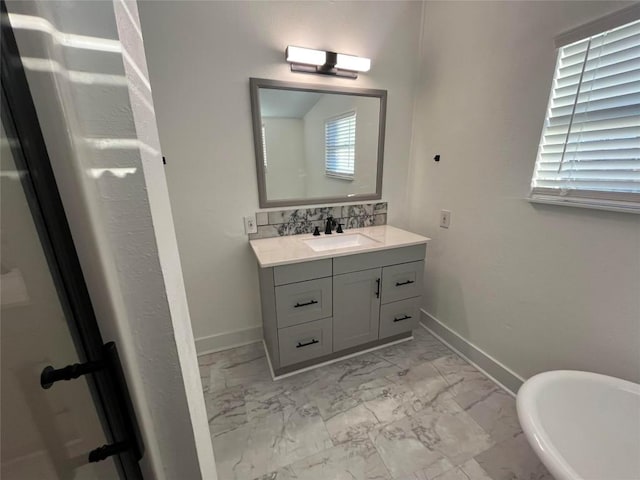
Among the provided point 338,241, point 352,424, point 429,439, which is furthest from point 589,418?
point 338,241

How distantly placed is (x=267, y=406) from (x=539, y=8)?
249 cm

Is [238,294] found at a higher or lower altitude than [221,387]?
higher

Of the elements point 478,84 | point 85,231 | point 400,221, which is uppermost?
point 478,84

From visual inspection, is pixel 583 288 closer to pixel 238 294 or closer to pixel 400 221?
pixel 400 221

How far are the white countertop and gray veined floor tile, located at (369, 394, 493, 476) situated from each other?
0.96 meters

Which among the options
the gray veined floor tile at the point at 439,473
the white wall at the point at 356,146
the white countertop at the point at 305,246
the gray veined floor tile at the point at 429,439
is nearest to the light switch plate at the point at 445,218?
the white countertop at the point at 305,246

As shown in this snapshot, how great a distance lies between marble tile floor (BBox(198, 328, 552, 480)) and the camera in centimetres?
118

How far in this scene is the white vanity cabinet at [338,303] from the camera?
1526mm

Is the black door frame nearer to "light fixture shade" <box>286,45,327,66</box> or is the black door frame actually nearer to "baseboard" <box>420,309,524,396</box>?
"light fixture shade" <box>286,45,327,66</box>

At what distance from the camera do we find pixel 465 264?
1.79 m

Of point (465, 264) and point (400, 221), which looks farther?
point (400, 221)

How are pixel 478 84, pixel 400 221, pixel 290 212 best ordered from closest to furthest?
pixel 478 84, pixel 290 212, pixel 400 221

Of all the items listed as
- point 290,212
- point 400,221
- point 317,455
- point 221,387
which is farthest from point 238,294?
point 400,221

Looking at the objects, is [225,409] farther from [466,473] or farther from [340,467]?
[466,473]
